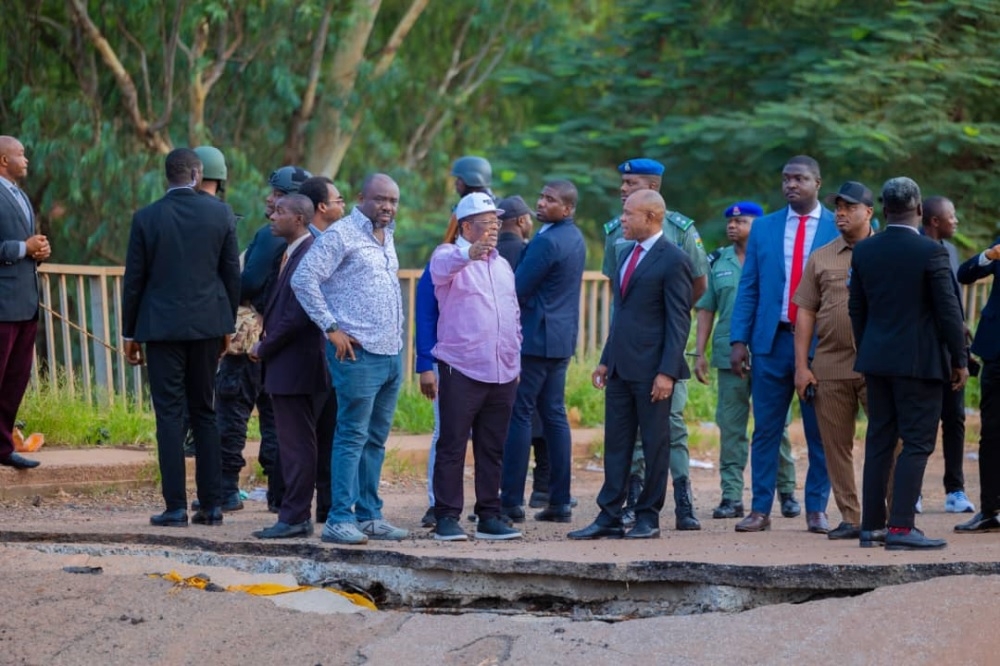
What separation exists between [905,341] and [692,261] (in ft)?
4.65

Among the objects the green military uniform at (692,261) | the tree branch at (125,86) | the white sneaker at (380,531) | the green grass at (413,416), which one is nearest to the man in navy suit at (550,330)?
the green military uniform at (692,261)

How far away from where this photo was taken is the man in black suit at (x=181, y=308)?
7.73 meters

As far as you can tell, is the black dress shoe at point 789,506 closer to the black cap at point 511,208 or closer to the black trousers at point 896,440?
the black trousers at point 896,440

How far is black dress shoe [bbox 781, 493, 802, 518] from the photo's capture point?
29.4 feet

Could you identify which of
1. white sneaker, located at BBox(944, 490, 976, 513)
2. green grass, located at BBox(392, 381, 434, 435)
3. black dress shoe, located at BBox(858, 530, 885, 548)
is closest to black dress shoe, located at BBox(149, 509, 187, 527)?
black dress shoe, located at BBox(858, 530, 885, 548)

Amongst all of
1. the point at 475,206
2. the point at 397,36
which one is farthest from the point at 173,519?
the point at 397,36

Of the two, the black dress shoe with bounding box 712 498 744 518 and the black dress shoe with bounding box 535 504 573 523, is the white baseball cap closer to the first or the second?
the black dress shoe with bounding box 535 504 573 523

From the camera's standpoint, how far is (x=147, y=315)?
7.72 meters

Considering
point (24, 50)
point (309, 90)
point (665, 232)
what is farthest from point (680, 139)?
point (665, 232)

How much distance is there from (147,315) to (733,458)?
3431 millimetres

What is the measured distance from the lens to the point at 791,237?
8.10 m

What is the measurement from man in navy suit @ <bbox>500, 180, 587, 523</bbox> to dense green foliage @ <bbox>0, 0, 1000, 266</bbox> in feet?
23.5

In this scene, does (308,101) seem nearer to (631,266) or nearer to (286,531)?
(631,266)

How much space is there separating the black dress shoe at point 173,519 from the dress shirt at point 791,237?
130 inches
